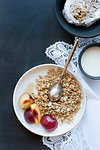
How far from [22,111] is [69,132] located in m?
0.23

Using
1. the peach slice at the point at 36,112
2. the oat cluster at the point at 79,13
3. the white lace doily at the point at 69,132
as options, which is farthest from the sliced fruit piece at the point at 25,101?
the oat cluster at the point at 79,13

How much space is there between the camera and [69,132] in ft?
3.46

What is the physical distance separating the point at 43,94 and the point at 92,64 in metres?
0.25

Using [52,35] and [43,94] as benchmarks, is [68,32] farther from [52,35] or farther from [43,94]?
[43,94]

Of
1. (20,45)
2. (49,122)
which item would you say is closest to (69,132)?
(49,122)

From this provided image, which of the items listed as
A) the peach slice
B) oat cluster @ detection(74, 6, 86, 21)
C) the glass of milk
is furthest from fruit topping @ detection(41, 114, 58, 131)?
oat cluster @ detection(74, 6, 86, 21)

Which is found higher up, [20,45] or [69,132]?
[20,45]

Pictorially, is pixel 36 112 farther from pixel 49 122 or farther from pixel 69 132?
pixel 69 132

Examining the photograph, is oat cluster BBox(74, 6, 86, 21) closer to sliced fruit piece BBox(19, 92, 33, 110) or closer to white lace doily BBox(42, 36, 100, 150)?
white lace doily BBox(42, 36, 100, 150)

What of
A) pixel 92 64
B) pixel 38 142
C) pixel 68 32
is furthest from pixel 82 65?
pixel 38 142

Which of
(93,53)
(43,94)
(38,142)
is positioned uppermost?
(93,53)

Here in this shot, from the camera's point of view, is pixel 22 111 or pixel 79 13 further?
pixel 22 111

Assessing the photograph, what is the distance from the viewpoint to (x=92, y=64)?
1.02m

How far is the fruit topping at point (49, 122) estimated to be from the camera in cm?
101
